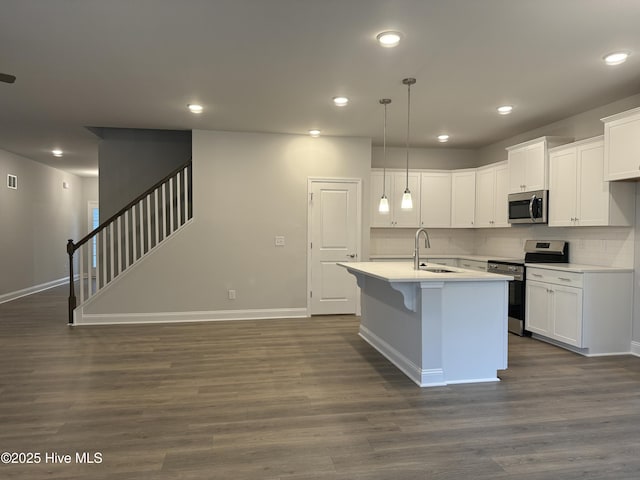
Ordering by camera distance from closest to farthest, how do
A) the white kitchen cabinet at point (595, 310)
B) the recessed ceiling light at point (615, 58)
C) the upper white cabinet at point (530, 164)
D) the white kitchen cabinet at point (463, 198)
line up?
the recessed ceiling light at point (615, 58) < the white kitchen cabinet at point (595, 310) < the upper white cabinet at point (530, 164) < the white kitchen cabinet at point (463, 198)

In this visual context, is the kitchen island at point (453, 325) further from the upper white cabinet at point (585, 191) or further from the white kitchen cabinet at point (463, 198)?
the white kitchen cabinet at point (463, 198)

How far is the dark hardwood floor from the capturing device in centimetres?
234

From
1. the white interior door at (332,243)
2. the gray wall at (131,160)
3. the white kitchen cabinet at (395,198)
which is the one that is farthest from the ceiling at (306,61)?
the white kitchen cabinet at (395,198)

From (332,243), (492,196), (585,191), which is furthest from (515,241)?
(332,243)

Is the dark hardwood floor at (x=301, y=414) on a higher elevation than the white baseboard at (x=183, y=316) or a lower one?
lower


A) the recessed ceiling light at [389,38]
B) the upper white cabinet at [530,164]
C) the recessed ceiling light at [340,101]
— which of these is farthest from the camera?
the upper white cabinet at [530,164]

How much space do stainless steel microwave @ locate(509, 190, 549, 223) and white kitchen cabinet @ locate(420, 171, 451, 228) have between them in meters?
1.27

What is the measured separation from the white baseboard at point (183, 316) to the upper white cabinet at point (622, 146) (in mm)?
4176

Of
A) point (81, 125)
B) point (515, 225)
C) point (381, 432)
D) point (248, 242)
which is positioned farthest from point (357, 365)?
point (81, 125)

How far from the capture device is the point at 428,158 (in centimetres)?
740

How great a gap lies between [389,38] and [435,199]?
165 inches

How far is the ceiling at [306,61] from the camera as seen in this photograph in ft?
9.10

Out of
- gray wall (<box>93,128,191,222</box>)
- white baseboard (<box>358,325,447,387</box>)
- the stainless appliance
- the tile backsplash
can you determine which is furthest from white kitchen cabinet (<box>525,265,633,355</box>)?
gray wall (<box>93,128,191,222</box>)

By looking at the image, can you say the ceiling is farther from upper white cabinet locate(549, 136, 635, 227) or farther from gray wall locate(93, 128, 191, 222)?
gray wall locate(93, 128, 191, 222)
